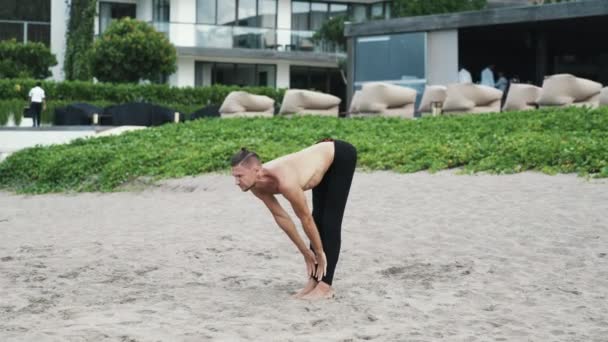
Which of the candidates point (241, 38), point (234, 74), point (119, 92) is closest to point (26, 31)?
point (234, 74)

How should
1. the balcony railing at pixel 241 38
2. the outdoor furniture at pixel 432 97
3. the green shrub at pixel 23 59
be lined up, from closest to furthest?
the outdoor furniture at pixel 432 97 < the green shrub at pixel 23 59 < the balcony railing at pixel 241 38

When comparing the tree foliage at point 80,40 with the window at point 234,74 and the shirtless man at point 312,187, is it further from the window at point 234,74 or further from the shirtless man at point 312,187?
the shirtless man at point 312,187

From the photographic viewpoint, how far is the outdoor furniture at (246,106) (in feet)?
82.2

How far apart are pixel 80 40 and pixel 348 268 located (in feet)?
113

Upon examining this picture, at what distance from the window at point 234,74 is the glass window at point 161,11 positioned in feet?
7.77

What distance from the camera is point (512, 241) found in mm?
10203

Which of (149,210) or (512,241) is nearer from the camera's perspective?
(512,241)

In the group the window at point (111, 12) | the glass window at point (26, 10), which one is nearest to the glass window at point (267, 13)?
the window at point (111, 12)

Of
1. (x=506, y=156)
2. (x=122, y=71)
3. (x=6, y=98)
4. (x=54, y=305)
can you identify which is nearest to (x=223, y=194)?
(x=506, y=156)

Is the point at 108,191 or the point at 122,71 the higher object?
Result: the point at 122,71

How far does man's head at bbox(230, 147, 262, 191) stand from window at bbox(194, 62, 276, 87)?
124ft

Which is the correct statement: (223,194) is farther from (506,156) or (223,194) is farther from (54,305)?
(54,305)

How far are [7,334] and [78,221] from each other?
692 cm

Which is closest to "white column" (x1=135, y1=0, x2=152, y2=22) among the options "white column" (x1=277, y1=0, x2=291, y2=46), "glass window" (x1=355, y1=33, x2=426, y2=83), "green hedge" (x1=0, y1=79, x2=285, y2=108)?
"white column" (x1=277, y1=0, x2=291, y2=46)
